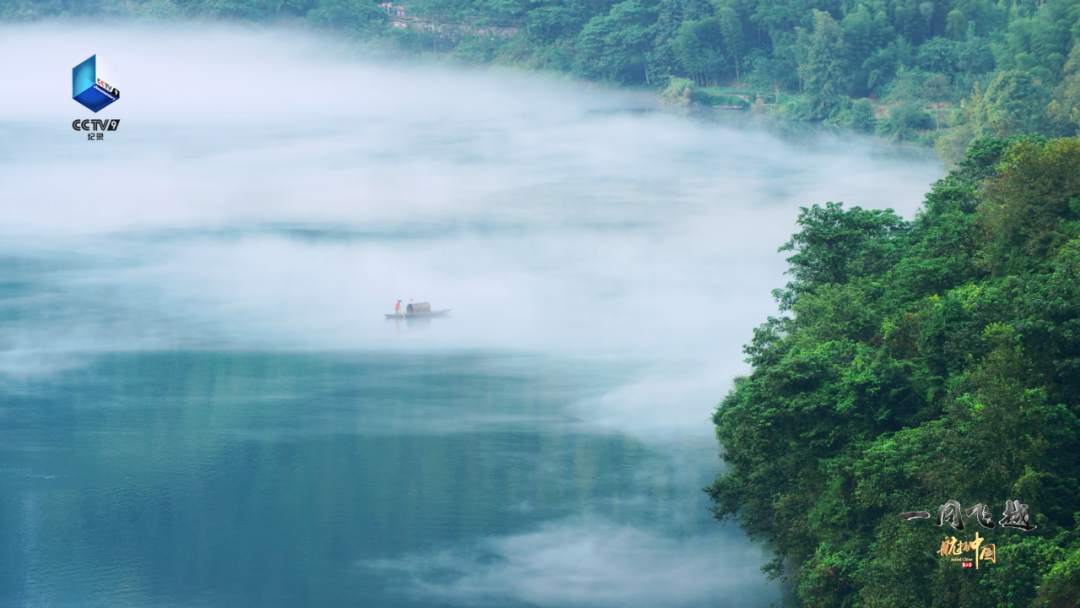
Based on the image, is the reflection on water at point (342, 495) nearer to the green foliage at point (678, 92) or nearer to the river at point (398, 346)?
the river at point (398, 346)

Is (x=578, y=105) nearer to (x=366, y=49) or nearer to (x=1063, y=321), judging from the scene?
(x=366, y=49)

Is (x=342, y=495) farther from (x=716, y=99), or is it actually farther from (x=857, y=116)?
(x=716, y=99)

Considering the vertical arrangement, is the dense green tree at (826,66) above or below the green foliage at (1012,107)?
above

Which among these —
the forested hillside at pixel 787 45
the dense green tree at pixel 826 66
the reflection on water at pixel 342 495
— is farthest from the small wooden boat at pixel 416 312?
the dense green tree at pixel 826 66

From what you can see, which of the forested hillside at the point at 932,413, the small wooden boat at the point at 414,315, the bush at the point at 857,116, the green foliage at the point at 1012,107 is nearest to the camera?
the forested hillside at the point at 932,413

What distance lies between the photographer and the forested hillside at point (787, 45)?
71688 mm

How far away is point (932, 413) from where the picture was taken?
23531 mm

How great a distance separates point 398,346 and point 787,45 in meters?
52.9

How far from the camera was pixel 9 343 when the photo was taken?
50250mm

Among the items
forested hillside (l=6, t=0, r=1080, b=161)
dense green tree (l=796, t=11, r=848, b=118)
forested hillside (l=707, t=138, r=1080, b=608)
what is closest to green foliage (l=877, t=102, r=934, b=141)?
forested hillside (l=6, t=0, r=1080, b=161)

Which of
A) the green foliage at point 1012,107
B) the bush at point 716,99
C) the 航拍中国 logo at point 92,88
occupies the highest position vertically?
the bush at point 716,99

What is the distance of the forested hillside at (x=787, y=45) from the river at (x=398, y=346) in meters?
3.01

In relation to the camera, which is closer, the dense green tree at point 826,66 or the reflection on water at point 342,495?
the reflection on water at point 342,495

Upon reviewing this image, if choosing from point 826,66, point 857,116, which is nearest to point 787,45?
point 826,66
